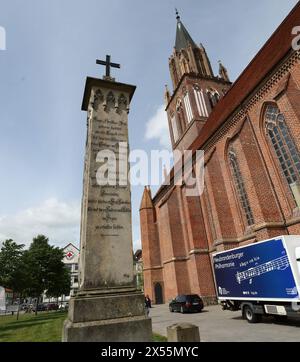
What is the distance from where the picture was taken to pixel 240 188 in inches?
673

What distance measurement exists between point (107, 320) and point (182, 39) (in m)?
41.0

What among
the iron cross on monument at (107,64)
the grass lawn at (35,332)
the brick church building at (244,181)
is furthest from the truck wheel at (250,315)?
the iron cross on monument at (107,64)

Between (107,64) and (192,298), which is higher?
(107,64)

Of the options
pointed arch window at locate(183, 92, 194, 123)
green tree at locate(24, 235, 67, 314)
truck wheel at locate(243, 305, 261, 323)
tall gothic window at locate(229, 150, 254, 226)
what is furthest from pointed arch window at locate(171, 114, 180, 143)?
truck wheel at locate(243, 305, 261, 323)

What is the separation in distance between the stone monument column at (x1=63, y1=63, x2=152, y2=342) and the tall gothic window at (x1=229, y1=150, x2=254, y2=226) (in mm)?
13197

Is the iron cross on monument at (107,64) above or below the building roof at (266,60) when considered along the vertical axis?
below

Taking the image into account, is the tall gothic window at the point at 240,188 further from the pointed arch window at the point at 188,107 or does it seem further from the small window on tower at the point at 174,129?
the small window on tower at the point at 174,129

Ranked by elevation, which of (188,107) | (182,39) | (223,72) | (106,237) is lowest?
(106,237)

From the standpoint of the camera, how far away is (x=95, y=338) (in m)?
3.64

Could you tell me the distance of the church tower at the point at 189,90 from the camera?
1178 inches

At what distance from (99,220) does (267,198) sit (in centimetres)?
1253

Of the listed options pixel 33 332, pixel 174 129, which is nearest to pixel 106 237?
pixel 33 332

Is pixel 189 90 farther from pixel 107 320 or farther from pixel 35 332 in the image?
pixel 107 320
